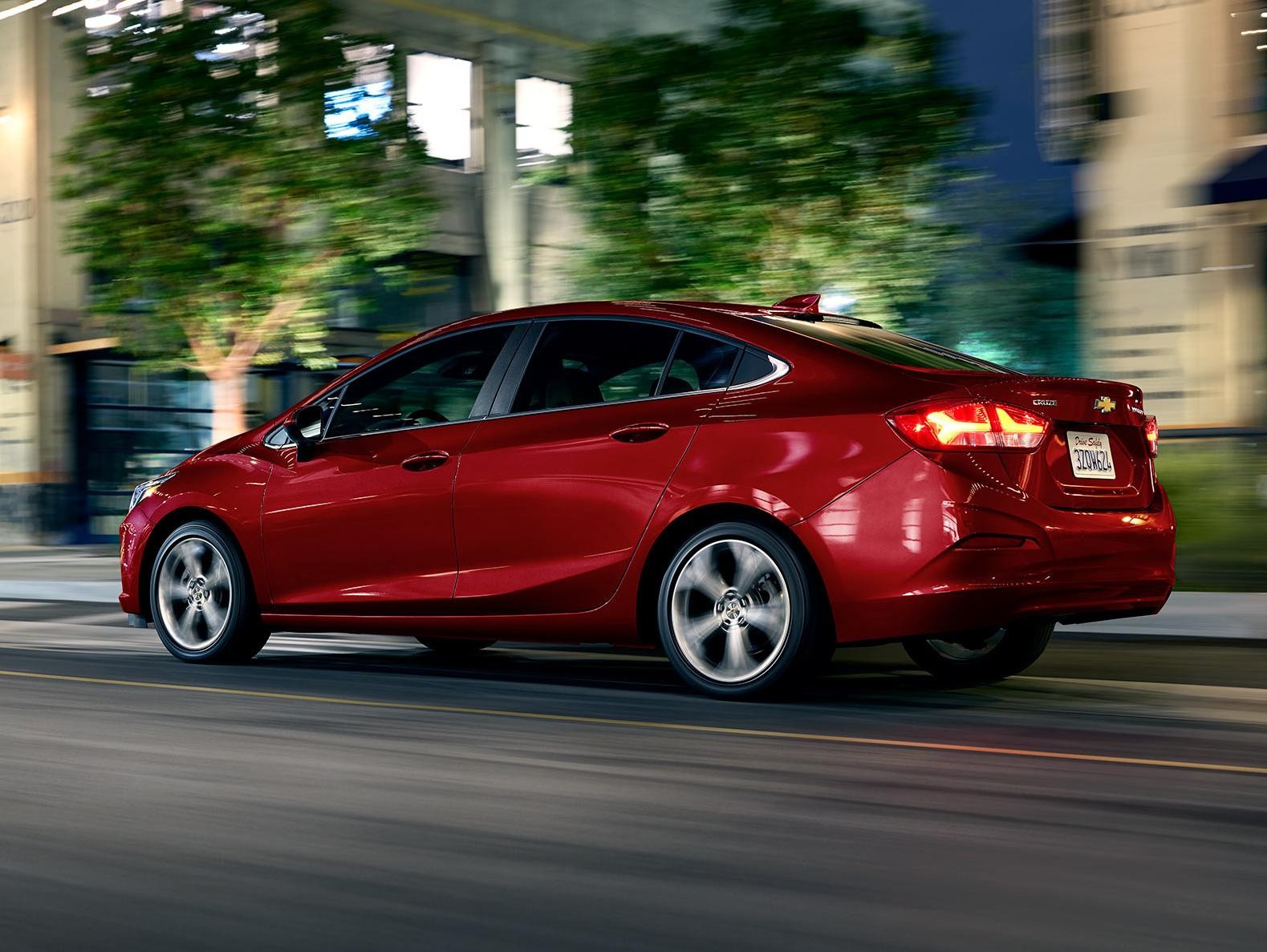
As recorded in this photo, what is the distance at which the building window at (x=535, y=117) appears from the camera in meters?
31.8

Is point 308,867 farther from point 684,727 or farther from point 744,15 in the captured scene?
point 744,15

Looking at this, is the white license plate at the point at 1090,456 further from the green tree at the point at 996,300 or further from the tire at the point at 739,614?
the green tree at the point at 996,300

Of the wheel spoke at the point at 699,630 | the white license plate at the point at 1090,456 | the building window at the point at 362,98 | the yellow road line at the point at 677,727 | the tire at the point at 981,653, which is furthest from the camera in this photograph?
the building window at the point at 362,98

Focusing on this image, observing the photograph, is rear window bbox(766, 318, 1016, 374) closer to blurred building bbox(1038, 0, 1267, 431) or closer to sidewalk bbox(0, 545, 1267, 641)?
sidewalk bbox(0, 545, 1267, 641)

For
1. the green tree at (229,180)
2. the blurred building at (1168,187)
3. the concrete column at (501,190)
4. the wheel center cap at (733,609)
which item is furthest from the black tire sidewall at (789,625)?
the concrete column at (501,190)

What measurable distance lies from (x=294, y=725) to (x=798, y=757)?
1921 millimetres

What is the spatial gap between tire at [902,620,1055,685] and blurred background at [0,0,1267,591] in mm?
5354

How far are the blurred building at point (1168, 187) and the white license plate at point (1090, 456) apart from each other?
911 centimetres

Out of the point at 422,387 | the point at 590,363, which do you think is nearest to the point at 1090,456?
the point at 590,363

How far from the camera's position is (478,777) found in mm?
5332

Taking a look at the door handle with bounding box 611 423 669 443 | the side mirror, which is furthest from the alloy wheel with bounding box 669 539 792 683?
the side mirror

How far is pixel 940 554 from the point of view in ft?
20.8

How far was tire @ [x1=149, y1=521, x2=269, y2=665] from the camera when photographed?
336 inches

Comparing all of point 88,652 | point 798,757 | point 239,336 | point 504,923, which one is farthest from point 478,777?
point 239,336
